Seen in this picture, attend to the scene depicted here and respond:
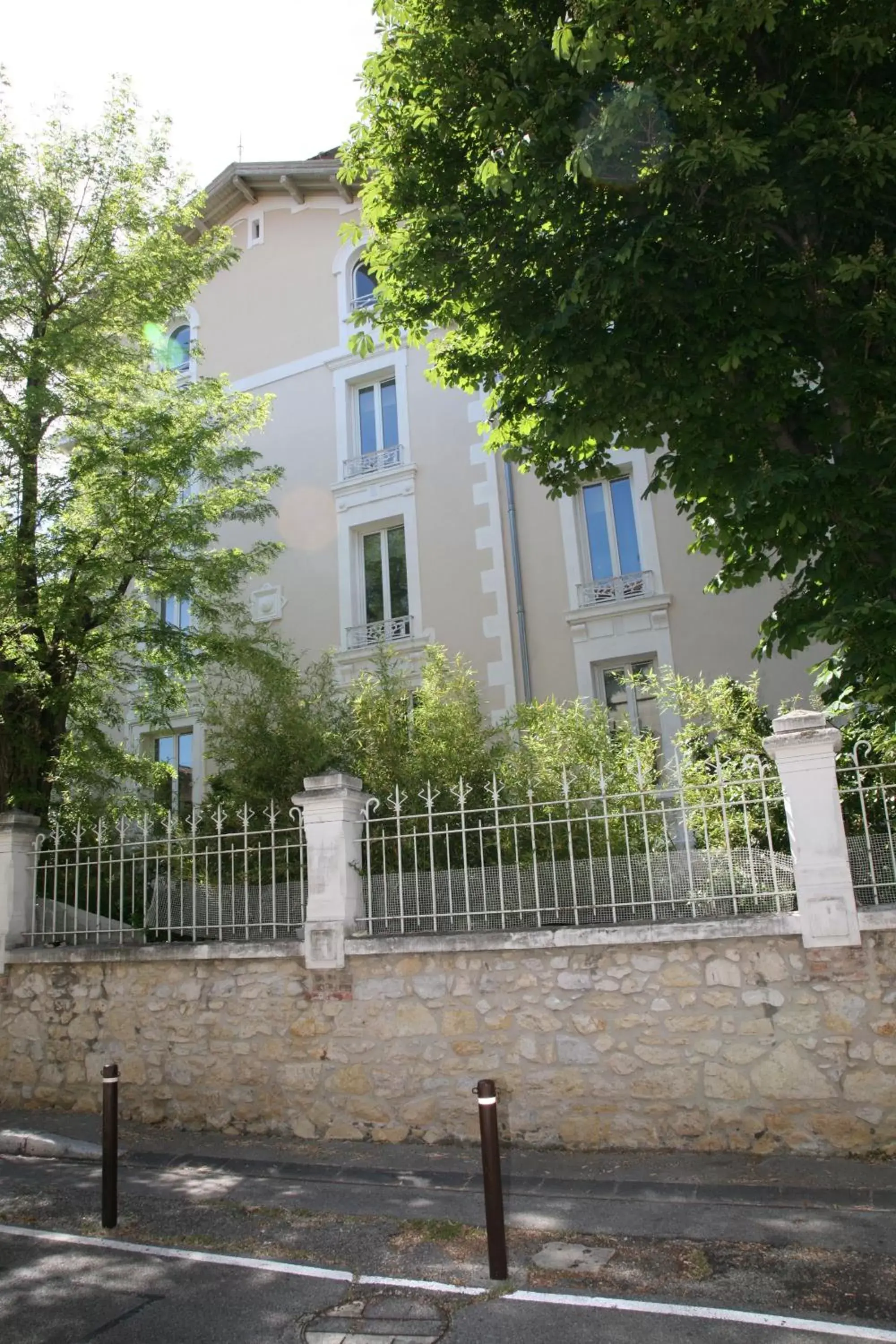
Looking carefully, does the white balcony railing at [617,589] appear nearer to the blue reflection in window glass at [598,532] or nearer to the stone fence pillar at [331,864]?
the blue reflection in window glass at [598,532]

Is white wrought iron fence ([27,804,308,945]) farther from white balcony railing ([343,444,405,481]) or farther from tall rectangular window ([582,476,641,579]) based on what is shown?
white balcony railing ([343,444,405,481])

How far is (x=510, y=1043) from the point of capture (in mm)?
6031

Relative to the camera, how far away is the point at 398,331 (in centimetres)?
764

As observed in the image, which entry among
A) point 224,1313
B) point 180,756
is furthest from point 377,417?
point 224,1313

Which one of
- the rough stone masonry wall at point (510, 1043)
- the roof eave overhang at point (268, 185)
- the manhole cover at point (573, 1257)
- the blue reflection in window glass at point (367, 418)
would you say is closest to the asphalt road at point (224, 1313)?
the manhole cover at point (573, 1257)

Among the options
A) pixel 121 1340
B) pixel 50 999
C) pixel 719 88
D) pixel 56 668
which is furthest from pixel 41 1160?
pixel 719 88

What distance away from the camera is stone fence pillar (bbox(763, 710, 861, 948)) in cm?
538

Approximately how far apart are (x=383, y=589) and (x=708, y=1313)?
11.7 m

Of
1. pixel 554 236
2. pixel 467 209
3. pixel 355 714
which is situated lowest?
pixel 355 714

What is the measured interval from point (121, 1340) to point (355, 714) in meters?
6.33

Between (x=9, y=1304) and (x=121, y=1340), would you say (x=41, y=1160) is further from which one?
(x=121, y=1340)

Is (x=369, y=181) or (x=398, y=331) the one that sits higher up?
(x=369, y=181)

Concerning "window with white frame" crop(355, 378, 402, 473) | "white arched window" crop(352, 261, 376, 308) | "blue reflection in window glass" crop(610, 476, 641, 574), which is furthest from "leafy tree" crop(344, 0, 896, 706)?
"white arched window" crop(352, 261, 376, 308)

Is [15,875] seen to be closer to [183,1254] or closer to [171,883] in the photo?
[171,883]
